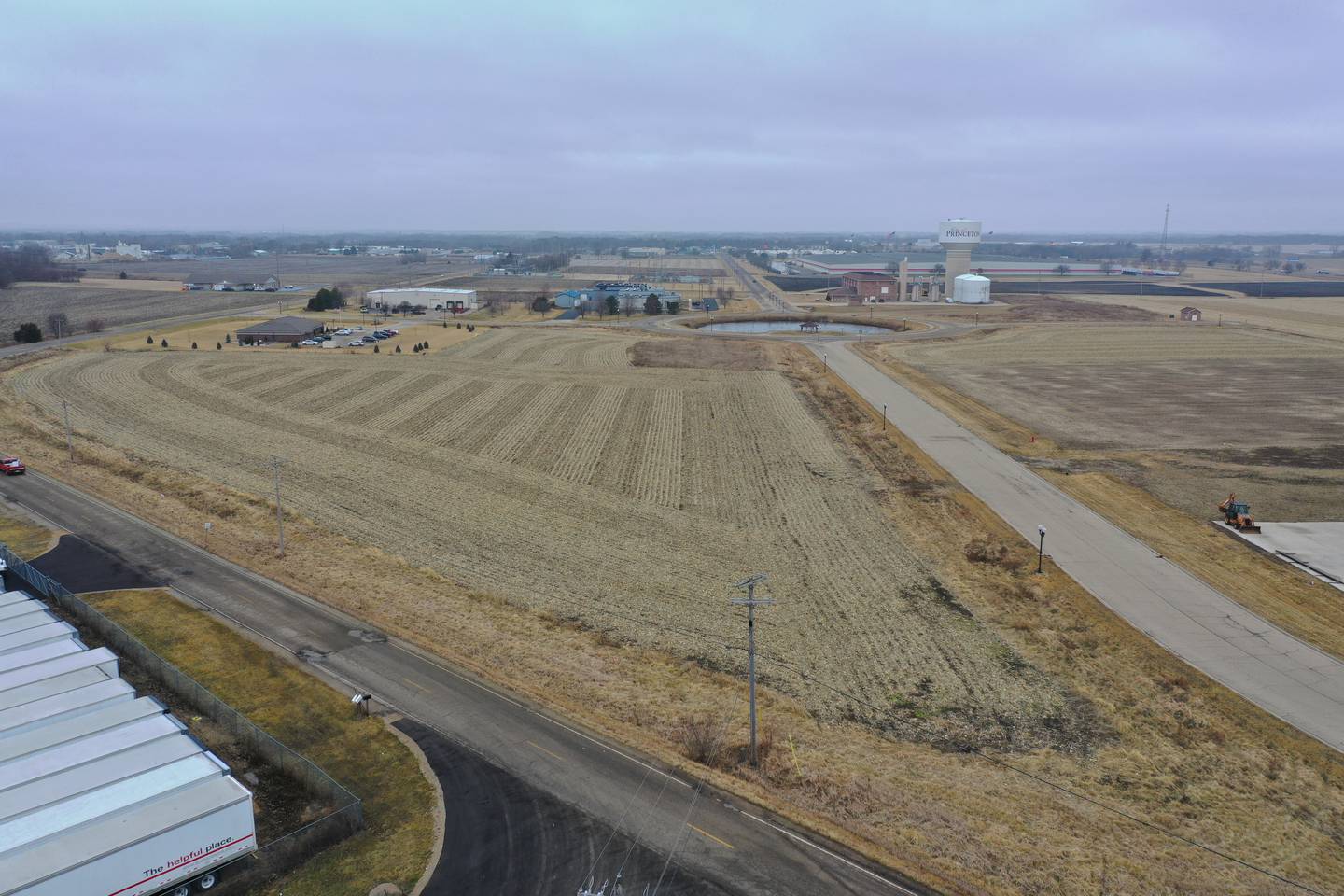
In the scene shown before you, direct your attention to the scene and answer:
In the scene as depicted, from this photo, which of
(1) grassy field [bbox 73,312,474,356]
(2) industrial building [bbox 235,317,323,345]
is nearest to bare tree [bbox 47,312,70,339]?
(1) grassy field [bbox 73,312,474,356]

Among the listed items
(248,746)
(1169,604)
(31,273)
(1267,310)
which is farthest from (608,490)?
(31,273)

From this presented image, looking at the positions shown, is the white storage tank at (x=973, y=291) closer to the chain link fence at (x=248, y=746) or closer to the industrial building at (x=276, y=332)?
the industrial building at (x=276, y=332)

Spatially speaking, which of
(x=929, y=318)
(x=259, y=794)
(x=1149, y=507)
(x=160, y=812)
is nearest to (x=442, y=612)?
(x=259, y=794)

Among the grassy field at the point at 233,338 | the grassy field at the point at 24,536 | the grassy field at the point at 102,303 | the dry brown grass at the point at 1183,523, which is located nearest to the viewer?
the dry brown grass at the point at 1183,523

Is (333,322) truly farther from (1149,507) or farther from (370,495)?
(1149,507)

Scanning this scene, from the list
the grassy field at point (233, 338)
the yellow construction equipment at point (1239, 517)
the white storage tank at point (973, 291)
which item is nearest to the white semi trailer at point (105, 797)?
the yellow construction equipment at point (1239, 517)

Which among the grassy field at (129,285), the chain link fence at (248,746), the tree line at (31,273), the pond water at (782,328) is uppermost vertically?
the tree line at (31,273)
